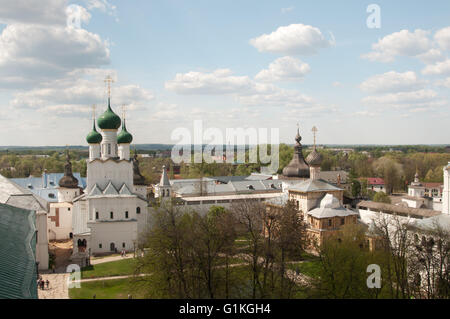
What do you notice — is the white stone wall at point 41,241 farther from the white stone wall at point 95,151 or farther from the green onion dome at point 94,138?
the green onion dome at point 94,138

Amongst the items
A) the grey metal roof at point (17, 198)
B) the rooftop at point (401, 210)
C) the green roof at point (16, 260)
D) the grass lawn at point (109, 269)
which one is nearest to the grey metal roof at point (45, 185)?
the grey metal roof at point (17, 198)

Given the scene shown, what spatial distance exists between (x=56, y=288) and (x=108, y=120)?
44.3ft

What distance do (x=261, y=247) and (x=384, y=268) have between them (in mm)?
5373

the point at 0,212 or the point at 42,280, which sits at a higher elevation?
the point at 0,212

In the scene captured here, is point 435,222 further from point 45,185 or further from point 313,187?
point 45,185

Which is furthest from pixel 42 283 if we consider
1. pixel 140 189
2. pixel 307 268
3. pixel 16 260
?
pixel 140 189

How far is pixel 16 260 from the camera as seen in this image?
9.53 metres

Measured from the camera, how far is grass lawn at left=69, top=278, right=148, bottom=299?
18.8 meters

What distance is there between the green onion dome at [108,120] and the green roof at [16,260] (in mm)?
15282

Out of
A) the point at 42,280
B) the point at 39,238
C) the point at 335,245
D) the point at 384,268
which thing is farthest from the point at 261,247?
the point at 39,238

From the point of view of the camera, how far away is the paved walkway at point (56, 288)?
738 inches

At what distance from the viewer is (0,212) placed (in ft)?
44.9

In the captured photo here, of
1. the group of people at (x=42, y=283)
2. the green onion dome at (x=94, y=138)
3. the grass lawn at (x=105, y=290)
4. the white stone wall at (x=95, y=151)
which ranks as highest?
the green onion dome at (x=94, y=138)
